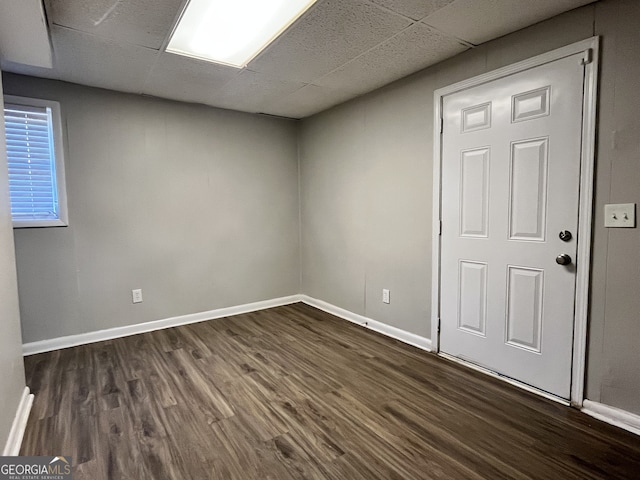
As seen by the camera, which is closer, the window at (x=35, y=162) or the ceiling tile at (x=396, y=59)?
the ceiling tile at (x=396, y=59)

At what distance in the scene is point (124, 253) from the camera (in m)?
3.33

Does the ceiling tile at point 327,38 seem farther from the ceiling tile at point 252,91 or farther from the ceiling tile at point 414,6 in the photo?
the ceiling tile at point 252,91

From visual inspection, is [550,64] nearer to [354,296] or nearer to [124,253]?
[354,296]

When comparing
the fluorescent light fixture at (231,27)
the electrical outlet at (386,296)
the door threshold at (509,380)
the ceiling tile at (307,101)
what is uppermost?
the fluorescent light fixture at (231,27)

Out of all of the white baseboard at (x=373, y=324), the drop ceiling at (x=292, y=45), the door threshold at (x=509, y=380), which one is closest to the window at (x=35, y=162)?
the drop ceiling at (x=292, y=45)

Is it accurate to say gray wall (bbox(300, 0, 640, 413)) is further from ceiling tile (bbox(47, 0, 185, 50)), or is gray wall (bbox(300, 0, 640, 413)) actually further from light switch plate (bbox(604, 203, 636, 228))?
ceiling tile (bbox(47, 0, 185, 50))

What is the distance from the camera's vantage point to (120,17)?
1.97 m

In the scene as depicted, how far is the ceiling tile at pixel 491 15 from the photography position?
73.6 inches

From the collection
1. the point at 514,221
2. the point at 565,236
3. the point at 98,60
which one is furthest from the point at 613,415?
the point at 98,60

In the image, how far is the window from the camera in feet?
9.18

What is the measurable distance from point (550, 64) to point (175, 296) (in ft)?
12.2

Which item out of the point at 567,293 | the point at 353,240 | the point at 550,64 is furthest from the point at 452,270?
the point at 550,64

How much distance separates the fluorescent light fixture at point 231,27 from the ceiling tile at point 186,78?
0.36 ft

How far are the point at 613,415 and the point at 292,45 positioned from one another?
2945 millimetres
